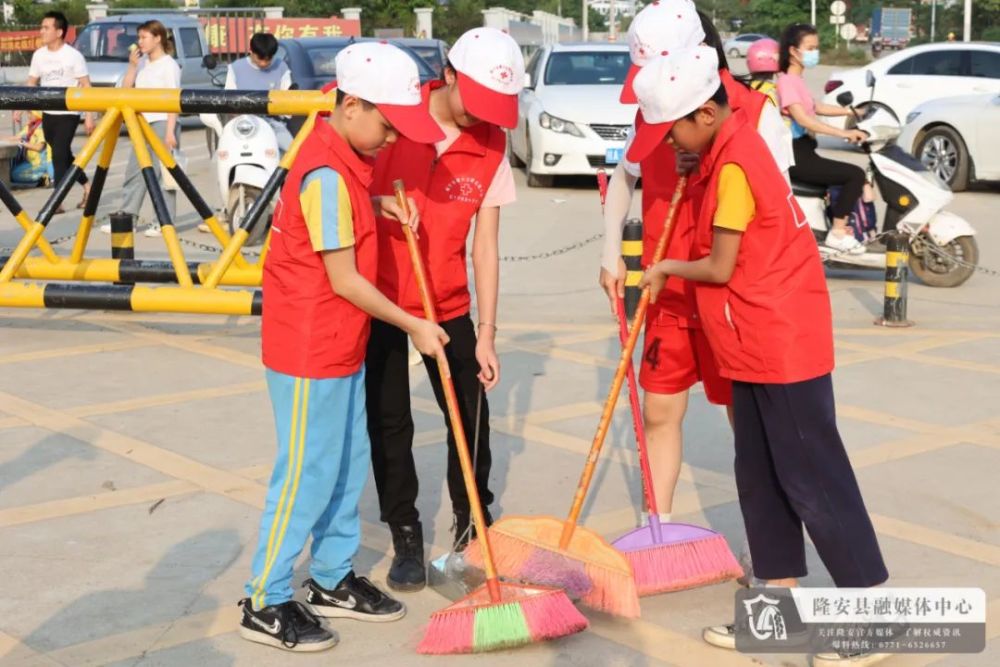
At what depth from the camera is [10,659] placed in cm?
423

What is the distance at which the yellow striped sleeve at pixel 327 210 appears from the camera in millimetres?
4062

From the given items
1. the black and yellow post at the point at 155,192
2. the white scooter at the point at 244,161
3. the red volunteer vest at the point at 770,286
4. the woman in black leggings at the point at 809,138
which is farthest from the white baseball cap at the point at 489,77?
the white scooter at the point at 244,161

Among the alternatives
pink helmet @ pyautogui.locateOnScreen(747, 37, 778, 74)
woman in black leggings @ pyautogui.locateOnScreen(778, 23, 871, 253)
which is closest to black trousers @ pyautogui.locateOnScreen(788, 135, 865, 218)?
woman in black leggings @ pyautogui.locateOnScreen(778, 23, 871, 253)

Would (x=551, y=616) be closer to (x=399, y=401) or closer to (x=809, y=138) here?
(x=399, y=401)

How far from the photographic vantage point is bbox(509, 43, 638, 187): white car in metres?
15.7

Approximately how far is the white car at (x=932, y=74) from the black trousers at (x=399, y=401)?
47.8 feet

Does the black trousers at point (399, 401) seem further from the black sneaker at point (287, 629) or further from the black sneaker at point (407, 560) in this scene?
the black sneaker at point (287, 629)

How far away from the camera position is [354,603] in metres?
4.55

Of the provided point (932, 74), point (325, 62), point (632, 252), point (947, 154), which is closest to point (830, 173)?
point (632, 252)

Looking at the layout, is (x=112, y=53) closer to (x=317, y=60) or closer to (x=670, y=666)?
(x=317, y=60)

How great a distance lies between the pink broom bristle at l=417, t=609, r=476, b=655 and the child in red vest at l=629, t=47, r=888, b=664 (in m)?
0.74

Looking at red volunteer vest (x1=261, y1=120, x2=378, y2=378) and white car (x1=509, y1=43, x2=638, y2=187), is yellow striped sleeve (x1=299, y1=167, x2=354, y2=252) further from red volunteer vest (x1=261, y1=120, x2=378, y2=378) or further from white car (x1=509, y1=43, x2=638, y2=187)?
white car (x1=509, y1=43, x2=638, y2=187)

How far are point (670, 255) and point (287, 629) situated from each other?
1.60 meters

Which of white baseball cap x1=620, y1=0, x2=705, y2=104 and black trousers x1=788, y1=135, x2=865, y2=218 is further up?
white baseball cap x1=620, y1=0, x2=705, y2=104
